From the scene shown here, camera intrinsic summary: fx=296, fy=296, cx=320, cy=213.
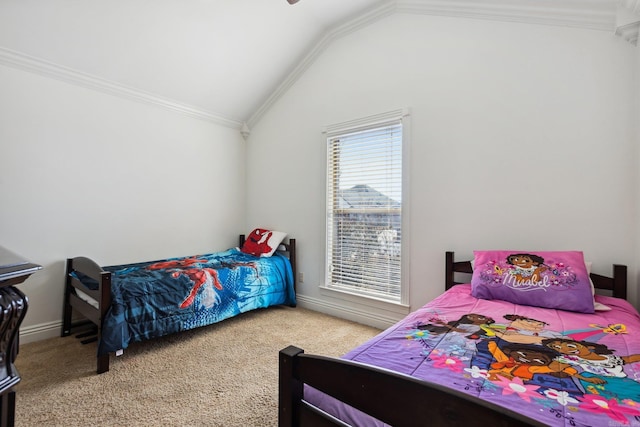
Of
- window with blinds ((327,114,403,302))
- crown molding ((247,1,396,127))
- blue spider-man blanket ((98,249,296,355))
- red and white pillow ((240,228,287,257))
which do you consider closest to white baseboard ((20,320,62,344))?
blue spider-man blanket ((98,249,296,355))

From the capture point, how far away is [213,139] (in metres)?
3.87

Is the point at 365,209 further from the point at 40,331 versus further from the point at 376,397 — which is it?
the point at 40,331

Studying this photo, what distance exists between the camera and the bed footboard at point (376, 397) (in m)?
0.62

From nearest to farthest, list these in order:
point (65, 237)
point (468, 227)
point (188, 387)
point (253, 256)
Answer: point (188, 387) → point (468, 227) → point (65, 237) → point (253, 256)

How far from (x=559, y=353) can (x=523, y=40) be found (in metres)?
2.19

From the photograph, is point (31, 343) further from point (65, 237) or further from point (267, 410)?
point (267, 410)

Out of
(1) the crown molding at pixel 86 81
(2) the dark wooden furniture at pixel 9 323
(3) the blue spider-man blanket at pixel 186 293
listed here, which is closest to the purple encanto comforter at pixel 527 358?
(2) the dark wooden furniture at pixel 9 323

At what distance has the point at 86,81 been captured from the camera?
2.79 metres

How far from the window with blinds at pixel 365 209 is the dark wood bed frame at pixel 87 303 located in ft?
6.68

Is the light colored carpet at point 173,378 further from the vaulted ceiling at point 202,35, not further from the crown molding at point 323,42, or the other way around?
the crown molding at point 323,42

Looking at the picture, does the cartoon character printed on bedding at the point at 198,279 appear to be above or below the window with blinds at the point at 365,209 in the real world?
below

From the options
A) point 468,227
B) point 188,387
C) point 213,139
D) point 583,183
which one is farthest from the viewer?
point 213,139

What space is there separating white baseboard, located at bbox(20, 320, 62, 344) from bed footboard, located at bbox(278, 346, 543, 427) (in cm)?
279

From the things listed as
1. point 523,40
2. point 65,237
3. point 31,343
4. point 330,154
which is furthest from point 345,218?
point 31,343
